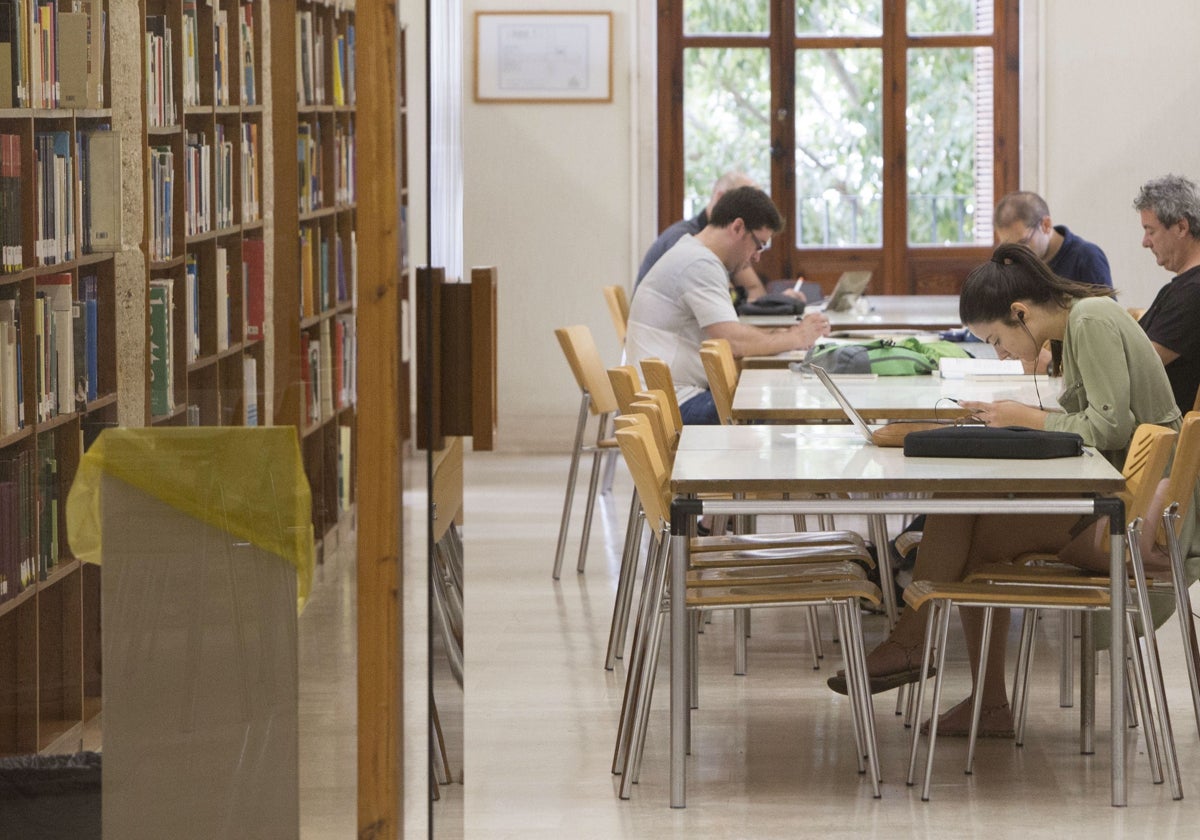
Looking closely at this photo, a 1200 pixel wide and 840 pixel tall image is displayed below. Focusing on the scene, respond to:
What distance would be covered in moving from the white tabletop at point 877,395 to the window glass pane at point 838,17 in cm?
417

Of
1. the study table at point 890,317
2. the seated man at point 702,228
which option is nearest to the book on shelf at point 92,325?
the seated man at point 702,228

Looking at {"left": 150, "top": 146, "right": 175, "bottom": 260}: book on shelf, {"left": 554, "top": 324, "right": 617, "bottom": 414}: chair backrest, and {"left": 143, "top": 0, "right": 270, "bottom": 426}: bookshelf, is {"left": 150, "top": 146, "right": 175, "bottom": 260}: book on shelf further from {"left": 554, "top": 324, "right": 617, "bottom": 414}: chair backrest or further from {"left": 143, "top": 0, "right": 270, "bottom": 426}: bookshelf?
{"left": 554, "top": 324, "right": 617, "bottom": 414}: chair backrest

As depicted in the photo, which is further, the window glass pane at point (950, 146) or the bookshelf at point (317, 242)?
the window glass pane at point (950, 146)

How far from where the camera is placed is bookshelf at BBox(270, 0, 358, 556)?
190cm

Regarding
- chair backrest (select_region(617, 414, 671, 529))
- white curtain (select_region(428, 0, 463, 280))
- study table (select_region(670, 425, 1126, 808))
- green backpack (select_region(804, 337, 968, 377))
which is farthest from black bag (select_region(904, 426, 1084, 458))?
green backpack (select_region(804, 337, 968, 377))

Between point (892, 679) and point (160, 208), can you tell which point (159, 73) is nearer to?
point (160, 208)

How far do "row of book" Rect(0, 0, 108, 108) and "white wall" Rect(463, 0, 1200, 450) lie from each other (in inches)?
257

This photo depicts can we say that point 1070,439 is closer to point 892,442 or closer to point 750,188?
point 892,442

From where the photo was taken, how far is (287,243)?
1.91 meters

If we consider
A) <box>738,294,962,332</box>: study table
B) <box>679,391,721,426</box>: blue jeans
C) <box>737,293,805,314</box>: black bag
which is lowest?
<box>679,391,721,426</box>: blue jeans

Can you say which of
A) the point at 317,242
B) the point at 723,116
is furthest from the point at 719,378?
the point at 723,116

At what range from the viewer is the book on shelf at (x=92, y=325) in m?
1.93

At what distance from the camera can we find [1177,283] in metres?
4.46

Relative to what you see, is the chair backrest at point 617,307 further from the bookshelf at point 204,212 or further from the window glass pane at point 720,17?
the bookshelf at point 204,212
